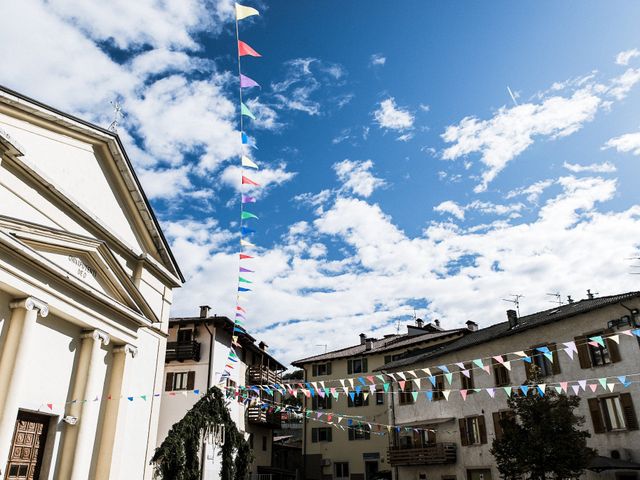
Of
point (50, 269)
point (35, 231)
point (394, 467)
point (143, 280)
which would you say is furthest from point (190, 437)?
point (394, 467)

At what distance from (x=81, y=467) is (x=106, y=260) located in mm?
5664

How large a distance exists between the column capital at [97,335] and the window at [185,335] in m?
15.4

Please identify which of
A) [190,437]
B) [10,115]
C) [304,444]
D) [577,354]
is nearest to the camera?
[190,437]

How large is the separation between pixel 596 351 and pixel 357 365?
73.0 feet

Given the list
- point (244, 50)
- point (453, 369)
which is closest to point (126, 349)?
point (244, 50)

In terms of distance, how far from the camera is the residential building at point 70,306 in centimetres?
1230

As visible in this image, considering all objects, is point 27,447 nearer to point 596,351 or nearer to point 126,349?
point 126,349

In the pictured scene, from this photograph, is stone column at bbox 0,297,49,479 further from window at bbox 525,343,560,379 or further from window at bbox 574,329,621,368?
window at bbox 525,343,560,379

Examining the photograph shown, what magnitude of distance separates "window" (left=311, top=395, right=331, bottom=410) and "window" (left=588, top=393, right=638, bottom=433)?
2324cm

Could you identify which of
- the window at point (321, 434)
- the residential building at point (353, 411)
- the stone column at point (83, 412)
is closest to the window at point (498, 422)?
the residential building at point (353, 411)

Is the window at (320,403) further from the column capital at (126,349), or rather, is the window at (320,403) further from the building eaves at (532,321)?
the column capital at (126,349)

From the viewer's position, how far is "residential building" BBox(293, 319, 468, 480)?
38.7 meters

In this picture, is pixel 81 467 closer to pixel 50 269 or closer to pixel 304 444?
pixel 50 269

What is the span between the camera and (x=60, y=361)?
14156mm
